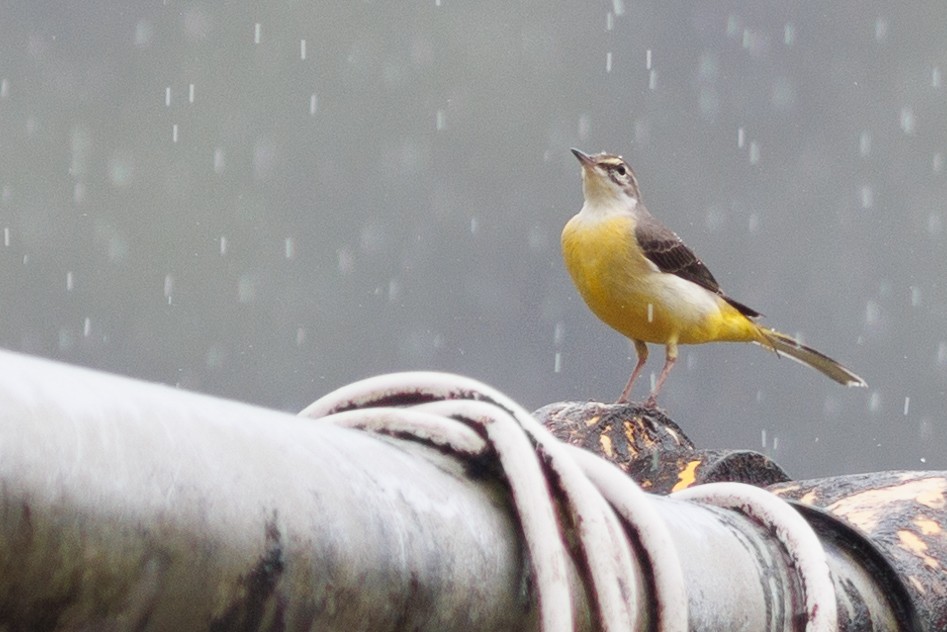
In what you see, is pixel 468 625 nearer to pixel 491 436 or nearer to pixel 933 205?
pixel 491 436

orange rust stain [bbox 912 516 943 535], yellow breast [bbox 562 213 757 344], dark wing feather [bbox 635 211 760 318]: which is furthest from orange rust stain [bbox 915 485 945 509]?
dark wing feather [bbox 635 211 760 318]

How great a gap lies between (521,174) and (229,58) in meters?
9.28

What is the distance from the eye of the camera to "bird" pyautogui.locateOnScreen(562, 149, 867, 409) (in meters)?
6.61

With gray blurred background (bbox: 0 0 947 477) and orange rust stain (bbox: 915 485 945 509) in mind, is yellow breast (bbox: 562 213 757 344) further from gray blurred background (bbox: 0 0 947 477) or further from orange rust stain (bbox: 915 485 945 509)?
gray blurred background (bbox: 0 0 947 477)

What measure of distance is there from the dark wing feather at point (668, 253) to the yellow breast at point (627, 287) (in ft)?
0.12

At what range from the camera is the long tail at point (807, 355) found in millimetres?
7633

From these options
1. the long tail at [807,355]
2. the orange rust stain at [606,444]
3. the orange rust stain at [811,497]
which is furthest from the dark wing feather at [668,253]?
the orange rust stain at [811,497]

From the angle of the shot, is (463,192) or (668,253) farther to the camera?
(463,192)

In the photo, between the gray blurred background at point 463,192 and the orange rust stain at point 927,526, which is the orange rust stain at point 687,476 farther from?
the gray blurred background at point 463,192

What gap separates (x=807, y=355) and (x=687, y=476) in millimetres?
6340

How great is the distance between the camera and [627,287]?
662cm

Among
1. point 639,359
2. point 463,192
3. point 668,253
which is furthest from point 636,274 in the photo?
point 463,192

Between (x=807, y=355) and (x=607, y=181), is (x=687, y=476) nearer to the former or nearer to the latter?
(x=607, y=181)

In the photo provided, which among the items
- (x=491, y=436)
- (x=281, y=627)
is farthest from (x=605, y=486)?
(x=281, y=627)
